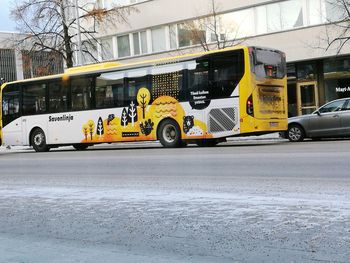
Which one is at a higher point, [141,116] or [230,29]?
[230,29]

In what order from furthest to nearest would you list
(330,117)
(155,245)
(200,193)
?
(330,117) < (200,193) < (155,245)

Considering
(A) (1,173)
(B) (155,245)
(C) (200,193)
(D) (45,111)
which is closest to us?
(B) (155,245)

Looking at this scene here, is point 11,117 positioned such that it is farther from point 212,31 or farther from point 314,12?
point 314,12

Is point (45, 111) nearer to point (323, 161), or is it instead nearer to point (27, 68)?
point (27, 68)

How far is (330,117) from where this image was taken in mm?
19750

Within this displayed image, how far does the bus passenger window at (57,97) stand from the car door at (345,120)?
10725 mm

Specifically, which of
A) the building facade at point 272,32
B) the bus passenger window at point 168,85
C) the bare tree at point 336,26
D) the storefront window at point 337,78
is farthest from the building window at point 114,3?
the bus passenger window at point 168,85

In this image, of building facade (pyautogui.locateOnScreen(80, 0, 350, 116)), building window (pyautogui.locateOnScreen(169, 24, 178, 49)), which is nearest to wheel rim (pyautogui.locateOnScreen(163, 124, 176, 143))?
building facade (pyautogui.locateOnScreen(80, 0, 350, 116))

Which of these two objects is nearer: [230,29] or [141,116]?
[141,116]

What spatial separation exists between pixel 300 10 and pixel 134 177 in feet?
67.3

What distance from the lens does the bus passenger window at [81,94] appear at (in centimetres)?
2167

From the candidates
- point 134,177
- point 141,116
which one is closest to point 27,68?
point 141,116

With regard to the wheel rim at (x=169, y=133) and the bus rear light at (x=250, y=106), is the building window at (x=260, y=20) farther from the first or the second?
the bus rear light at (x=250, y=106)

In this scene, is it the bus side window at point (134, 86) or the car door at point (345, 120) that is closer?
the car door at point (345, 120)
